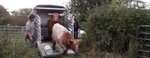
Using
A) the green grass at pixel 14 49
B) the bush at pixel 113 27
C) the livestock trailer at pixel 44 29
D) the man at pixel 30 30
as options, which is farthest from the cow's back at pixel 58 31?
the green grass at pixel 14 49

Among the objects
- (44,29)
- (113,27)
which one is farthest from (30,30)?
(113,27)

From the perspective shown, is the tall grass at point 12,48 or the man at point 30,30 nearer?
the tall grass at point 12,48

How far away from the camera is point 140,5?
11.1 metres

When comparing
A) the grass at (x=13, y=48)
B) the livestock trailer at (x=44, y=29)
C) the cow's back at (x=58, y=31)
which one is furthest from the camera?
the livestock trailer at (x=44, y=29)

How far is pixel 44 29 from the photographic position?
45.0ft

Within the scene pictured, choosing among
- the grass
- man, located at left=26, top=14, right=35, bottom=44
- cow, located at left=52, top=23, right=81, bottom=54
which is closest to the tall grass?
the grass

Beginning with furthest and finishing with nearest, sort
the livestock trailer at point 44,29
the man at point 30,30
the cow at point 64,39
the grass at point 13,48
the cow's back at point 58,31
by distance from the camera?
the man at point 30,30 → the livestock trailer at point 44,29 → the cow's back at point 58,31 → the cow at point 64,39 → the grass at point 13,48

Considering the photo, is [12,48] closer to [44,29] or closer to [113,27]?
[113,27]

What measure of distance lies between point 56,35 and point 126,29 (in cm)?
261

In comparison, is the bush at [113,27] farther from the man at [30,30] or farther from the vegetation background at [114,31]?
the man at [30,30]

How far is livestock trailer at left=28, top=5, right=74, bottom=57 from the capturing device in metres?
11.1

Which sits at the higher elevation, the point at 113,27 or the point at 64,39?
the point at 113,27

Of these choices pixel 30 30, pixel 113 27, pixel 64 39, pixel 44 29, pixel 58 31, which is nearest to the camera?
pixel 64 39

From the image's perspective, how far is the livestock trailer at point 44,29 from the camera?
11.1 meters
